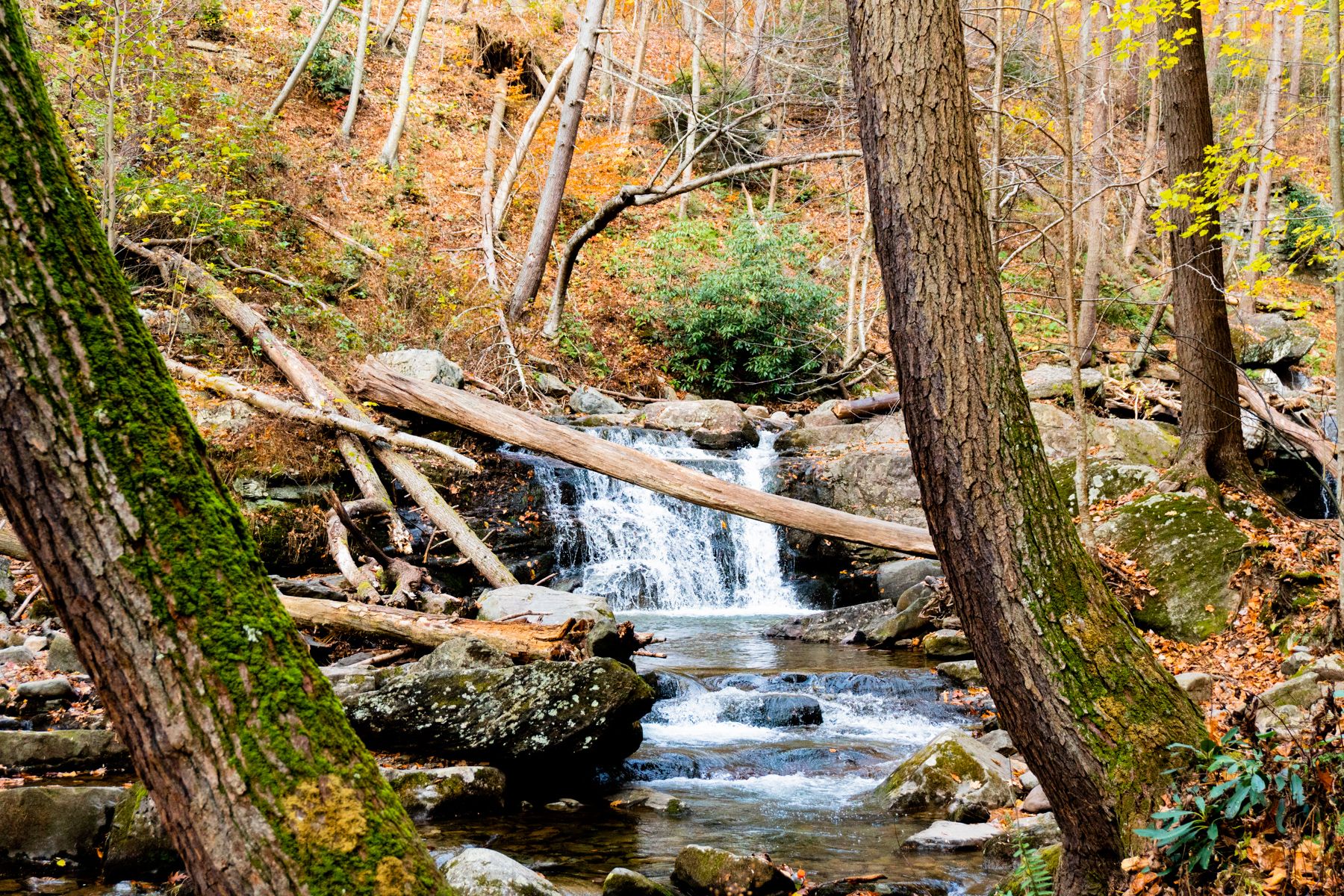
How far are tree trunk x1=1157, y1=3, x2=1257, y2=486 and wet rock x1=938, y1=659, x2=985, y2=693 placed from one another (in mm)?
2669

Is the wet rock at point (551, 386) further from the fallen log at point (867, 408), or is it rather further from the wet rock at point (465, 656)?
the wet rock at point (465, 656)

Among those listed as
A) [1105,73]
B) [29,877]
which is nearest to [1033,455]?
[29,877]

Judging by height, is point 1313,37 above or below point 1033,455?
above

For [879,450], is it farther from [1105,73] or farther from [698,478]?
[1105,73]

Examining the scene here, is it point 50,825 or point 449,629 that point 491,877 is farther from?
point 449,629

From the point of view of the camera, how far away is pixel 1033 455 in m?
2.96

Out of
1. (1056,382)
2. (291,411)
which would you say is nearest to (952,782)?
(291,411)

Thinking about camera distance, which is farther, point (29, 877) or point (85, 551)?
point (29, 877)

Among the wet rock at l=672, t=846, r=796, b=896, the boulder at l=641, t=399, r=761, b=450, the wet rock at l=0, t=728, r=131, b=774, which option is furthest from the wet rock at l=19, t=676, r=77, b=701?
the boulder at l=641, t=399, r=761, b=450

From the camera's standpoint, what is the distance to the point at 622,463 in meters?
9.44

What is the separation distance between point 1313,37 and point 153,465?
3489cm

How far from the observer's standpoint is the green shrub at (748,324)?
683 inches

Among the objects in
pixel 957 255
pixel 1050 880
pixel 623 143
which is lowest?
pixel 1050 880

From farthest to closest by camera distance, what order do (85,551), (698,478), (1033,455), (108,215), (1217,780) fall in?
(698,478)
(108,215)
(1033,455)
(1217,780)
(85,551)
